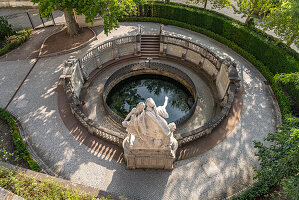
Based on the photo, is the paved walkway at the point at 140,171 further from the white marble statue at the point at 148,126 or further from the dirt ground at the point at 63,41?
the dirt ground at the point at 63,41

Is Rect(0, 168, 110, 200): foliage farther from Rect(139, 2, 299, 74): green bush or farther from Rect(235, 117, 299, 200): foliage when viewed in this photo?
Rect(139, 2, 299, 74): green bush

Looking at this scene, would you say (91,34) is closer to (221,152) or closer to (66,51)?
(66,51)

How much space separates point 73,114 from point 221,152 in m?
12.4

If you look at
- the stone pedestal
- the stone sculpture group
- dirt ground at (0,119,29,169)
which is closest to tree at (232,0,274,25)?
the stone sculpture group

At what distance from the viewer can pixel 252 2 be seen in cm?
2398

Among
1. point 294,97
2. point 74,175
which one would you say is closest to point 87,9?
point 74,175

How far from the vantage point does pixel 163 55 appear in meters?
24.9

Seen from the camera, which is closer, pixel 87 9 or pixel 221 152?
pixel 221 152

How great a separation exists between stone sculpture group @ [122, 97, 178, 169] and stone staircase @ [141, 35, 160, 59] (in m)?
14.0

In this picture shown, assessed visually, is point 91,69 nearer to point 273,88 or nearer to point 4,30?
point 4,30

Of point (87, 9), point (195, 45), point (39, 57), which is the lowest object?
point (39, 57)

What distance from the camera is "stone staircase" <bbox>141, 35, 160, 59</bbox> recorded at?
24953 mm

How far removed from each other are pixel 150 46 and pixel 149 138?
15812 millimetres

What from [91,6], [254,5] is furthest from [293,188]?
[254,5]
